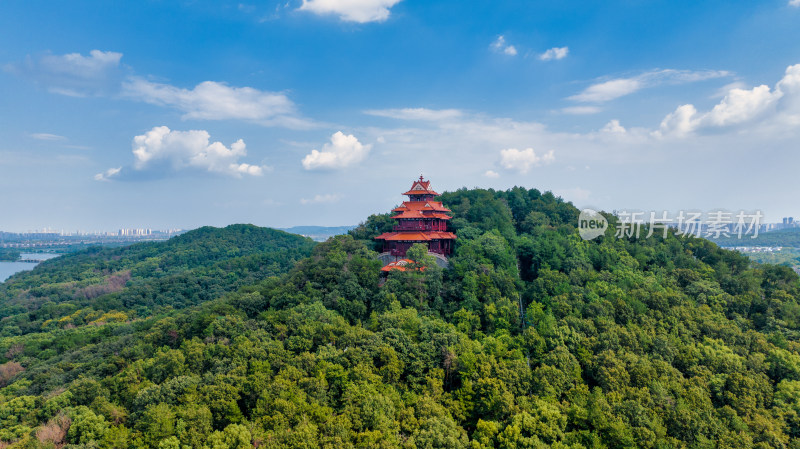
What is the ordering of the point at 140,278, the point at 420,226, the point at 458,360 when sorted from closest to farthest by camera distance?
1. the point at 458,360
2. the point at 420,226
3. the point at 140,278

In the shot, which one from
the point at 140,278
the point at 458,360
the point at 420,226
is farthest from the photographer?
the point at 140,278

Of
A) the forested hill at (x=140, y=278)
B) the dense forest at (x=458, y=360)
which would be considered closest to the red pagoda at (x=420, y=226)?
the dense forest at (x=458, y=360)

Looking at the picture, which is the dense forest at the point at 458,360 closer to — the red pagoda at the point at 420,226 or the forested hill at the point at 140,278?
the red pagoda at the point at 420,226

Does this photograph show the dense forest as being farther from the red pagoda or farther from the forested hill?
the forested hill

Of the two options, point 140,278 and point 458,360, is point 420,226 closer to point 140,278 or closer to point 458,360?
point 458,360

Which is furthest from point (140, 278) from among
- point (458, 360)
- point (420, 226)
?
point (458, 360)

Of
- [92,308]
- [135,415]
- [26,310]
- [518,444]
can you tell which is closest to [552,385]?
[518,444]

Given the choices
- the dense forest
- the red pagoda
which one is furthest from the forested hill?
the red pagoda

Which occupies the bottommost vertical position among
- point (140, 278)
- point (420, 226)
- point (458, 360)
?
point (140, 278)
